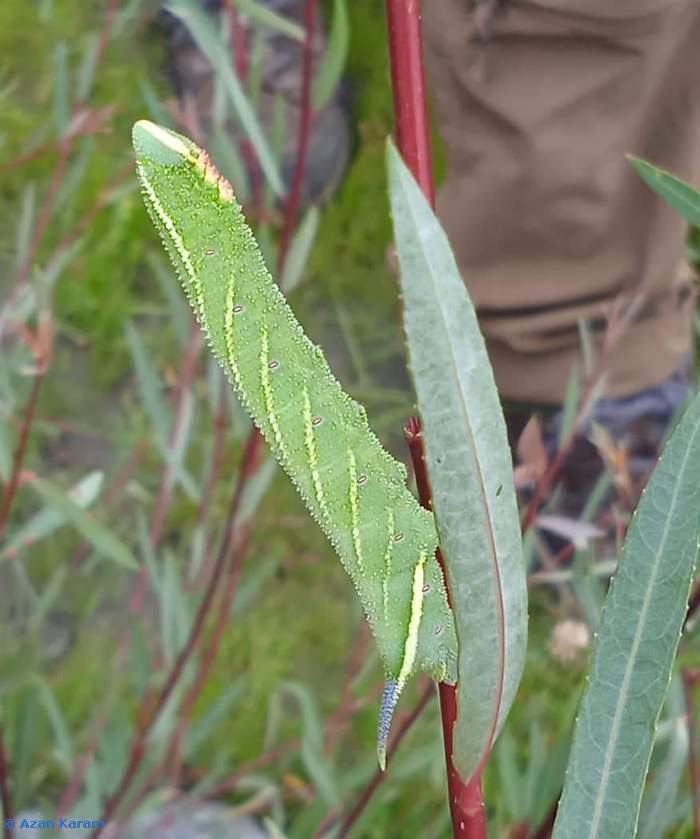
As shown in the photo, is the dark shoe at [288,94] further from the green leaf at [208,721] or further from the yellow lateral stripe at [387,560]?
the yellow lateral stripe at [387,560]

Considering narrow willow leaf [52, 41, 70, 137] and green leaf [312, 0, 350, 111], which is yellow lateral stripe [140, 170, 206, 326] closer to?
green leaf [312, 0, 350, 111]

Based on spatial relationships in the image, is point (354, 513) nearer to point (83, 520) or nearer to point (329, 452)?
point (329, 452)

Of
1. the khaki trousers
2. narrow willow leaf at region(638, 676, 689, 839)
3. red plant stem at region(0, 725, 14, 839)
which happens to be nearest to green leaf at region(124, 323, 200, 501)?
red plant stem at region(0, 725, 14, 839)

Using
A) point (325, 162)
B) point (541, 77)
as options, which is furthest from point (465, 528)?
point (325, 162)

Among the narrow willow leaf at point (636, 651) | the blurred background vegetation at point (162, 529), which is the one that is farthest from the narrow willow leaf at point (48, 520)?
the narrow willow leaf at point (636, 651)

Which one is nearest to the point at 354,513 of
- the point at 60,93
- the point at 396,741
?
the point at 396,741

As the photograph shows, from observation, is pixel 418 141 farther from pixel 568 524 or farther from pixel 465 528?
pixel 568 524

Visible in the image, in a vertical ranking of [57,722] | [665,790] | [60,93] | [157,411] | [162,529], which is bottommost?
[162,529]
